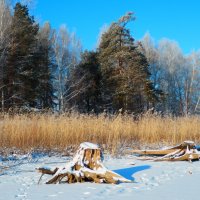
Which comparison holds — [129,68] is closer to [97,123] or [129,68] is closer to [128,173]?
[97,123]

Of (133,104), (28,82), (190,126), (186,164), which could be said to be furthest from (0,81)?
(186,164)

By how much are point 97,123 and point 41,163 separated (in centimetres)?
342

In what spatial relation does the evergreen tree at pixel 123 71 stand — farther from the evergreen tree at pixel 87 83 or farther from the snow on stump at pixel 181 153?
the snow on stump at pixel 181 153

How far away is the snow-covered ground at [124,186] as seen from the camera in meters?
3.26

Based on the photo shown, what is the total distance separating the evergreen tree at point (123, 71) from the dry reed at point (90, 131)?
13.9 m

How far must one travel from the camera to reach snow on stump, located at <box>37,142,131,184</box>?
3.93 meters

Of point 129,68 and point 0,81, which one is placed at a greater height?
point 129,68

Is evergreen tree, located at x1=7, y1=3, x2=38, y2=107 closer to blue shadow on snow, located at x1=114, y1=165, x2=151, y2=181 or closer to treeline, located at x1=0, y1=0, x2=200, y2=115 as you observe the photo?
treeline, located at x1=0, y1=0, x2=200, y2=115

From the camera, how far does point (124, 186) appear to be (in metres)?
3.70

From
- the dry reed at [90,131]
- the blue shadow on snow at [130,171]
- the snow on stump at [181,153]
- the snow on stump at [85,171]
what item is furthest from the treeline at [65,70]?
the snow on stump at [85,171]

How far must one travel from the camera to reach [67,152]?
721 centimetres

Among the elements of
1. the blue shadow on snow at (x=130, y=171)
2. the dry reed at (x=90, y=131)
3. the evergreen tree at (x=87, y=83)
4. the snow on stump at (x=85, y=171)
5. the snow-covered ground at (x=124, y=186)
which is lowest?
the snow-covered ground at (x=124, y=186)

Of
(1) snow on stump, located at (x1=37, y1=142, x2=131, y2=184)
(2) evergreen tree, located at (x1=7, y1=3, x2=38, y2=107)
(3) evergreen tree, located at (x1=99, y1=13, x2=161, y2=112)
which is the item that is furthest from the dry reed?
(3) evergreen tree, located at (x1=99, y1=13, x2=161, y2=112)

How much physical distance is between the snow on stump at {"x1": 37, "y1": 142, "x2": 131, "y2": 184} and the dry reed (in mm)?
2710
